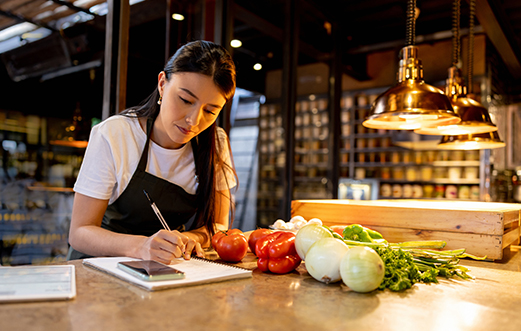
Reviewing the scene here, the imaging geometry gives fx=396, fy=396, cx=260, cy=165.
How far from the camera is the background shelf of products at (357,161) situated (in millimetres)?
6023

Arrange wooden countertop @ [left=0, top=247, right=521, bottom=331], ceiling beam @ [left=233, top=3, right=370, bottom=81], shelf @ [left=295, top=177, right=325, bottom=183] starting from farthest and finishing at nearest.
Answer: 1. shelf @ [left=295, top=177, right=325, bottom=183]
2. ceiling beam @ [left=233, top=3, right=370, bottom=81]
3. wooden countertop @ [left=0, top=247, right=521, bottom=331]

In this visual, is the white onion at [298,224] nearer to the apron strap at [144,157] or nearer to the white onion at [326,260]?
the white onion at [326,260]

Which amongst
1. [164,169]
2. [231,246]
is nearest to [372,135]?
[164,169]

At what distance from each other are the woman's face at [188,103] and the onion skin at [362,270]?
0.79 metres

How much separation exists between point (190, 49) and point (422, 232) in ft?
3.92

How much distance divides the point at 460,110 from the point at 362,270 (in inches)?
61.7

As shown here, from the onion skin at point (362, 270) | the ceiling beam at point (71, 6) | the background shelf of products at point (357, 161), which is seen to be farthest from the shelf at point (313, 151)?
the onion skin at point (362, 270)

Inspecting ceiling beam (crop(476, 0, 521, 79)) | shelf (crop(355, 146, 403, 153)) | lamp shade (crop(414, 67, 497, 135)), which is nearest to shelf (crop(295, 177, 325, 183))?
shelf (crop(355, 146, 403, 153))

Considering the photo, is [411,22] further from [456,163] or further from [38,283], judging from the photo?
[456,163]

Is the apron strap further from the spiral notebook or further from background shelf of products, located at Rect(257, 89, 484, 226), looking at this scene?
background shelf of products, located at Rect(257, 89, 484, 226)

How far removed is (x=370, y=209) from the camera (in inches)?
70.2

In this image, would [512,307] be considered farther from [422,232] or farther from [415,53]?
[415,53]

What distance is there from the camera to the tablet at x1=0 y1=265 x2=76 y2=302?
0.84m

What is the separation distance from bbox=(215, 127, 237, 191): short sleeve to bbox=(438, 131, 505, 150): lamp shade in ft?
4.88
